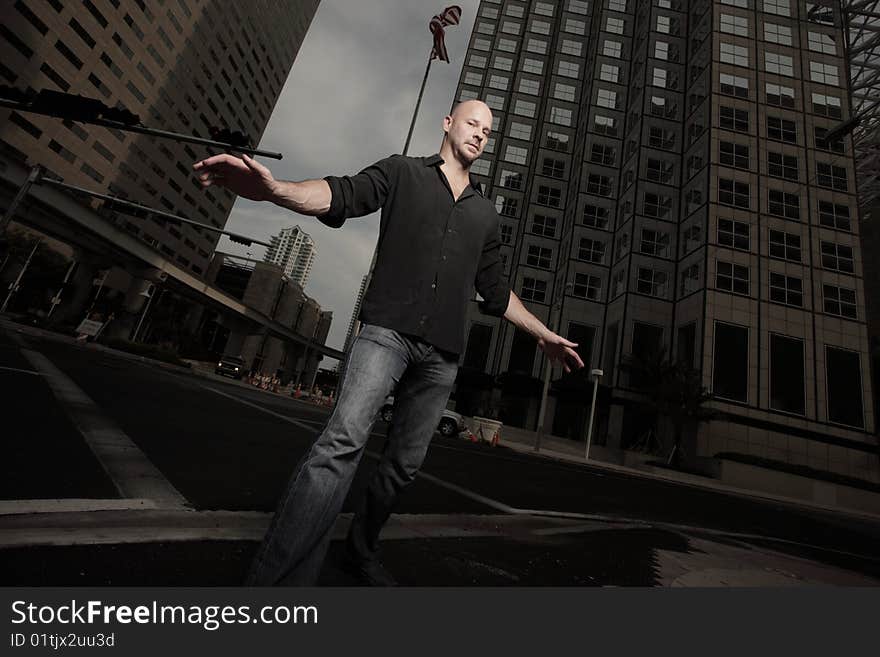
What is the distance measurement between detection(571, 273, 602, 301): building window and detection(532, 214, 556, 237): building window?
5.96m

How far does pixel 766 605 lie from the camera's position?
1.65 metres

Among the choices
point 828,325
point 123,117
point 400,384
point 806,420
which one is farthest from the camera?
point 828,325

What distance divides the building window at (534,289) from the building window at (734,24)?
866 inches

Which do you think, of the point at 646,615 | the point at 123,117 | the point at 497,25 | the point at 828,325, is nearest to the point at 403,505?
the point at 646,615

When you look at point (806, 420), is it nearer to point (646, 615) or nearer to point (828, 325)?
point (828, 325)

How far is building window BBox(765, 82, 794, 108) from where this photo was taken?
27.9 meters

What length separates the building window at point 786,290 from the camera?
78.9 feet

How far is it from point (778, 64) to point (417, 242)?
1589 inches

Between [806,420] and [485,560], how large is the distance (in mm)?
27719

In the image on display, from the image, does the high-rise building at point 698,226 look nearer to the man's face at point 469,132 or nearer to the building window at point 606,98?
the building window at point 606,98

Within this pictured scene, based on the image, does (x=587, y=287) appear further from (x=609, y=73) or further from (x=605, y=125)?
(x=609, y=73)

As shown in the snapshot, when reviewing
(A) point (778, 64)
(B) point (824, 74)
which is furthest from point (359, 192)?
(B) point (824, 74)

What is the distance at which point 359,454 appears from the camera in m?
1.48

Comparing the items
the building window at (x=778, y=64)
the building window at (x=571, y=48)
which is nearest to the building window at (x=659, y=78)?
the building window at (x=778, y=64)
